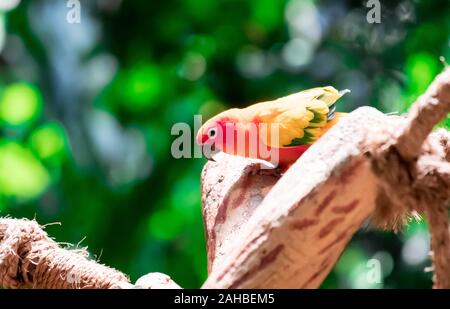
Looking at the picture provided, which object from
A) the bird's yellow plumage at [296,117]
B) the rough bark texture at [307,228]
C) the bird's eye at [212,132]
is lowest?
the rough bark texture at [307,228]

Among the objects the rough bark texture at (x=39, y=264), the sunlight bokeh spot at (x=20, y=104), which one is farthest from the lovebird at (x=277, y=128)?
the sunlight bokeh spot at (x=20, y=104)

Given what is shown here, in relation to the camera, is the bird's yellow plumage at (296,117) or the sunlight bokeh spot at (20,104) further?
the sunlight bokeh spot at (20,104)

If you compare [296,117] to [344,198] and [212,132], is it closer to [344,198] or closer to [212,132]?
[212,132]

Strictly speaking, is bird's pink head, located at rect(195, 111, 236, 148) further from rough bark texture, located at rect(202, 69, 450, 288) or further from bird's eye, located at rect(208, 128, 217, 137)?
rough bark texture, located at rect(202, 69, 450, 288)

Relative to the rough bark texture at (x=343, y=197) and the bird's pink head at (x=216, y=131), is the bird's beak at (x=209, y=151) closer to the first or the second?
the bird's pink head at (x=216, y=131)

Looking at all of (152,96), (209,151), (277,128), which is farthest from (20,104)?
(277,128)

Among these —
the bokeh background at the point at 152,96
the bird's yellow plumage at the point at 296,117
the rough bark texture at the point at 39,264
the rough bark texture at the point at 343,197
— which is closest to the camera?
the rough bark texture at the point at 343,197
